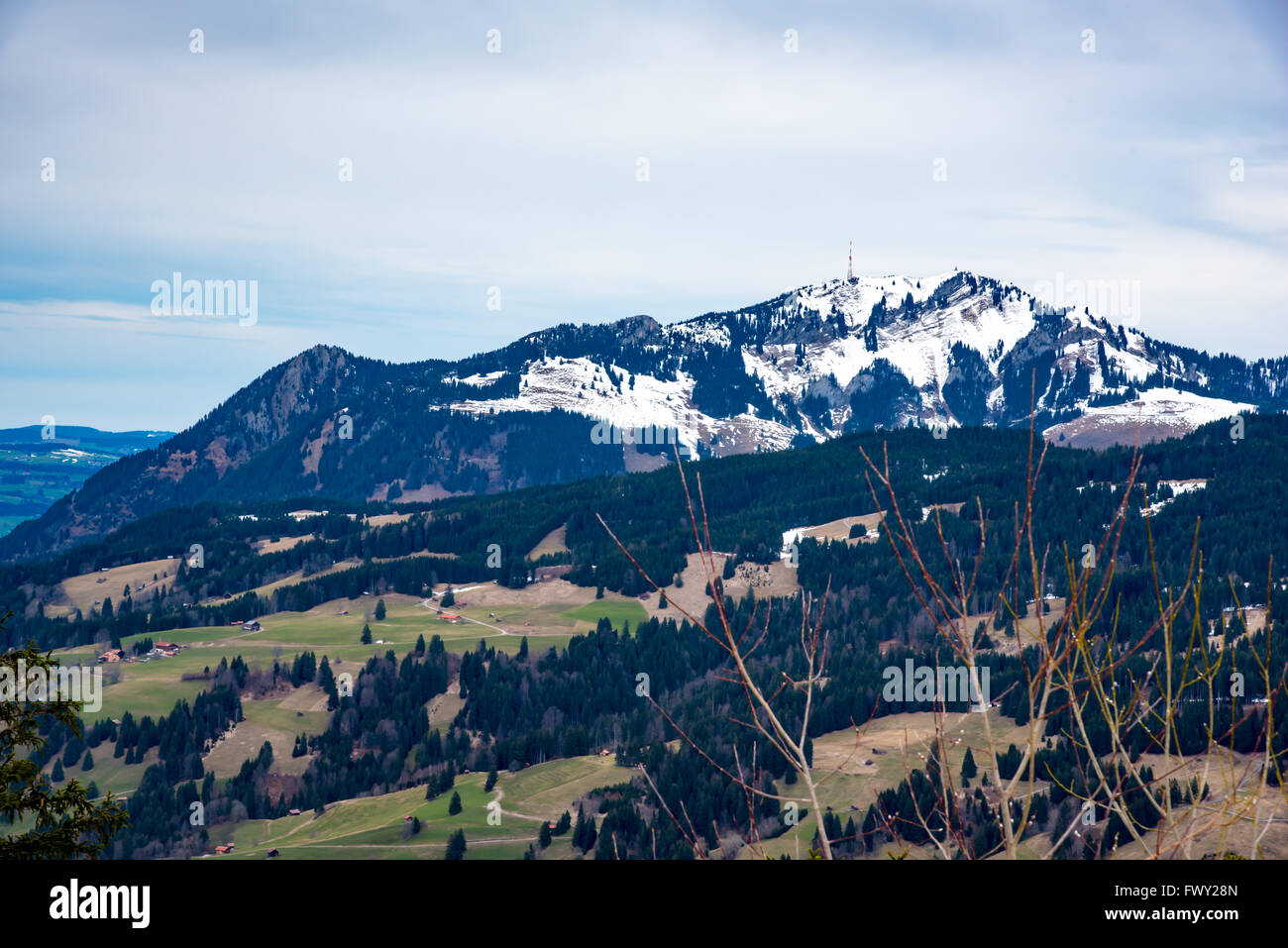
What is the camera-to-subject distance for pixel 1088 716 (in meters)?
194
